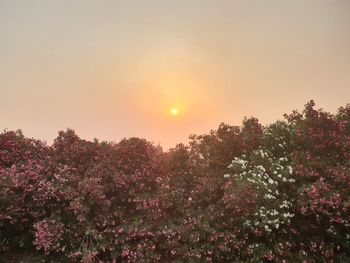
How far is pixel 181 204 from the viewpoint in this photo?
49.8 ft

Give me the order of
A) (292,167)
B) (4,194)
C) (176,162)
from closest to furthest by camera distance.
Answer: (4,194), (292,167), (176,162)

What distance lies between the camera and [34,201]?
14773mm

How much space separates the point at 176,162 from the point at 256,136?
12.0ft

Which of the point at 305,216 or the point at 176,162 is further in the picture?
the point at 176,162

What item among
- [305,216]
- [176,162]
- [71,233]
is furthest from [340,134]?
[71,233]

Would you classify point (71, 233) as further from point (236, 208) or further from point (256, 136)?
point (256, 136)

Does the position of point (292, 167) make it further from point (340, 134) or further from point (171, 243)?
point (171, 243)

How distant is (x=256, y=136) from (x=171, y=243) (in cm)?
615

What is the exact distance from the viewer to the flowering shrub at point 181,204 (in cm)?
1383

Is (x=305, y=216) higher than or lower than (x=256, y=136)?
lower

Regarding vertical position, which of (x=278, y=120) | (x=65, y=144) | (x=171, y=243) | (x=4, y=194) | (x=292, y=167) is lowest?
(x=171, y=243)

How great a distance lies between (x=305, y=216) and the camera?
47.9 feet

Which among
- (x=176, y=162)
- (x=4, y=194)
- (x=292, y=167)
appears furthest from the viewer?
(x=176, y=162)

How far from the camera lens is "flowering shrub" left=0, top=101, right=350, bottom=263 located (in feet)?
45.4
